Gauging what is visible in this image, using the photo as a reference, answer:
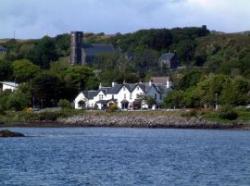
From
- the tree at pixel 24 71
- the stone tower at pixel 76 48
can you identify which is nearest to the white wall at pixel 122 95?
the tree at pixel 24 71

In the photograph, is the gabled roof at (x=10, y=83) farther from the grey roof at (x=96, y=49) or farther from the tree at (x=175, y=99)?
the grey roof at (x=96, y=49)

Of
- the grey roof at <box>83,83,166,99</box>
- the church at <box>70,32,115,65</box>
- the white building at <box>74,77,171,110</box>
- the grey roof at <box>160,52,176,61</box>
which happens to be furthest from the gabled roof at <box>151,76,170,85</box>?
the church at <box>70,32,115,65</box>

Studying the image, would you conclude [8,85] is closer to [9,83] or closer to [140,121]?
[9,83]

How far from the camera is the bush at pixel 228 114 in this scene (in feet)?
298

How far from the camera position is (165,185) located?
3450 cm

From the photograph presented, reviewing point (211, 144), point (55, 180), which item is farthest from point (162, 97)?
point (55, 180)

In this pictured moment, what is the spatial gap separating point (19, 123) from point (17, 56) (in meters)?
64.3

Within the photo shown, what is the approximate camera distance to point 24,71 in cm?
13275

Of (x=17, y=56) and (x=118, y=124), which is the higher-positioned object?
(x=17, y=56)

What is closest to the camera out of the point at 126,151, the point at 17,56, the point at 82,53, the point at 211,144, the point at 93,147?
the point at 126,151

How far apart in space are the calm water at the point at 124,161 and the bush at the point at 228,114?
21192 mm

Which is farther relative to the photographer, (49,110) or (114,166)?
(49,110)

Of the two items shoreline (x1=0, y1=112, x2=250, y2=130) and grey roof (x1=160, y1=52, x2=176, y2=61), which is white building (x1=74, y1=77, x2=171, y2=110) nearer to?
shoreline (x1=0, y1=112, x2=250, y2=130)

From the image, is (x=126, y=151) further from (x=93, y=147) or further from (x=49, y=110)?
(x=49, y=110)
